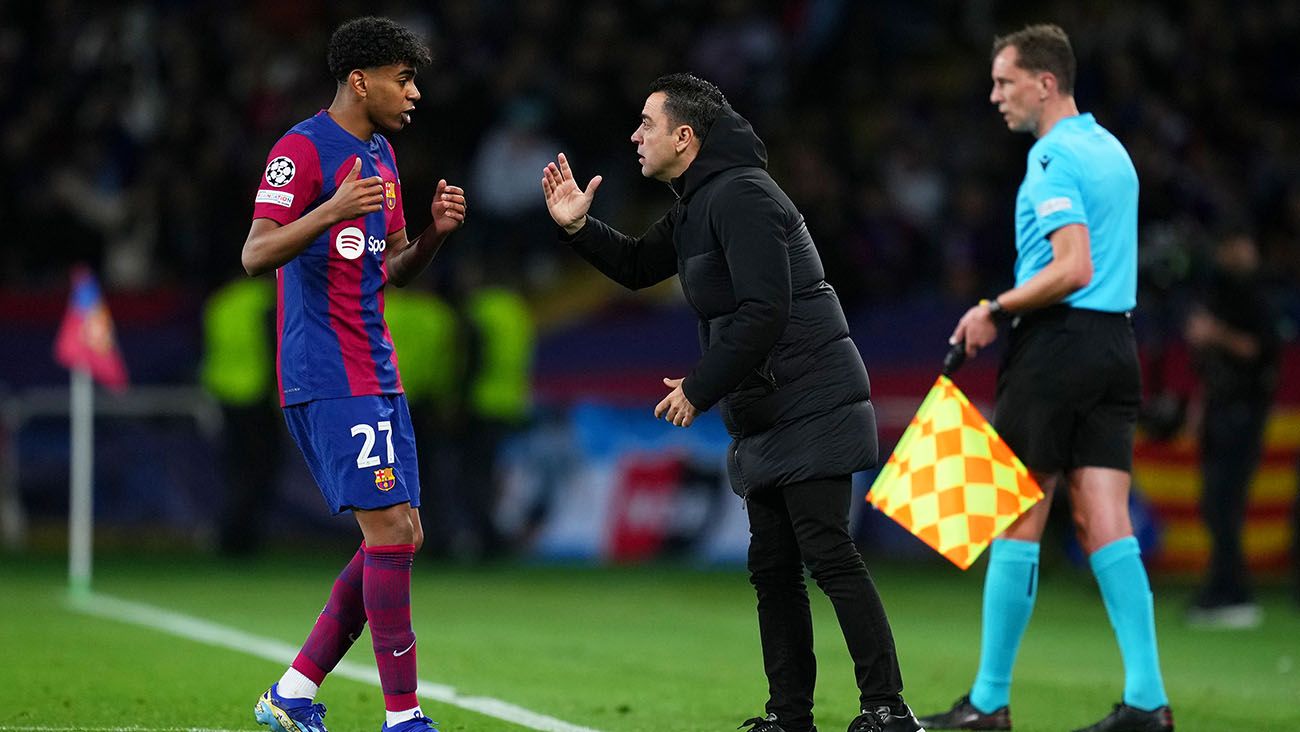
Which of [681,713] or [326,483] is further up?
[326,483]

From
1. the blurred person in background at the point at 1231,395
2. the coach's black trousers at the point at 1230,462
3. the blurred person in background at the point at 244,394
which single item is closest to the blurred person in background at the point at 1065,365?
the blurred person in background at the point at 1231,395

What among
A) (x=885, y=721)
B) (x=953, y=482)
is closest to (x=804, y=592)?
(x=885, y=721)

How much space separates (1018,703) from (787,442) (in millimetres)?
2234

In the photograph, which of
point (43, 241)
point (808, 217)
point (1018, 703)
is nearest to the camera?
point (1018, 703)

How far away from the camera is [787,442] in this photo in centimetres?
581

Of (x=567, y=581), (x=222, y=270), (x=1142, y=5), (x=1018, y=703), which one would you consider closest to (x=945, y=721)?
(x=1018, y=703)

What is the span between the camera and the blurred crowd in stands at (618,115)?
16.7m

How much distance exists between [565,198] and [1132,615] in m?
2.51

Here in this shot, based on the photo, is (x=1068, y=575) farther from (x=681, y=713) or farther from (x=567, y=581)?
(x=681, y=713)

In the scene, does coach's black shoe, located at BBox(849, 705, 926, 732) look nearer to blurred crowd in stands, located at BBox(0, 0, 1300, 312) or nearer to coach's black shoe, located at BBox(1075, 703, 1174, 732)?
coach's black shoe, located at BBox(1075, 703, 1174, 732)

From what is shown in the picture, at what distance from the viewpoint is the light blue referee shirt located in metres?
6.62

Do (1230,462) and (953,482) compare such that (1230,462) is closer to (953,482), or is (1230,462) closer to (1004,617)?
(1004,617)

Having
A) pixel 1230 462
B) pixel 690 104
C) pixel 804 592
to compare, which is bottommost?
pixel 804 592

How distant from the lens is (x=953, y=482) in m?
6.36
